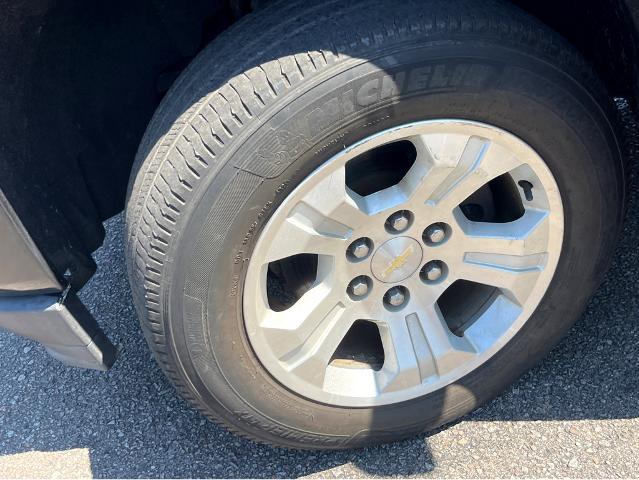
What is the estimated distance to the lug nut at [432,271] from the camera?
1.89 meters

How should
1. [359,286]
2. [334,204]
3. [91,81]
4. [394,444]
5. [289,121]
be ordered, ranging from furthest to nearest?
[394,444], [91,81], [359,286], [334,204], [289,121]

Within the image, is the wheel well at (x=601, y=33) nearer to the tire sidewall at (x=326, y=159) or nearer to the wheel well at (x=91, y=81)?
the wheel well at (x=91, y=81)

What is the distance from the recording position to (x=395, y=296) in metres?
1.91

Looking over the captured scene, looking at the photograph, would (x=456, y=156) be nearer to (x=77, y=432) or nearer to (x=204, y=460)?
(x=204, y=460)

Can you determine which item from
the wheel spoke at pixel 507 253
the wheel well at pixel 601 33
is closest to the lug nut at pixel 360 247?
the wheel spoke at pixel 507 253

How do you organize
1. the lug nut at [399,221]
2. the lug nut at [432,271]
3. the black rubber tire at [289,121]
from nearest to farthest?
the black rubber tire at [289,121] → the lug nut at [399,221] → the lug nut at [432,271]

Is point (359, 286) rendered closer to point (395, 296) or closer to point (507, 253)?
point (395, 296)

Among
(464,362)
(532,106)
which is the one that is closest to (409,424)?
(464,362)

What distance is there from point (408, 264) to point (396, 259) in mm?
45

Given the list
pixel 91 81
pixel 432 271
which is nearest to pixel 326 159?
pixel 432 271

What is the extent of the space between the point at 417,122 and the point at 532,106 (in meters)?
0.29

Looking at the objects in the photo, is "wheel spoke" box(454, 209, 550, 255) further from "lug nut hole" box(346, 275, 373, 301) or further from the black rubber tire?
"lug nut hole" box(346, 275, 373, 301)

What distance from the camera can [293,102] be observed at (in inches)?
58.8

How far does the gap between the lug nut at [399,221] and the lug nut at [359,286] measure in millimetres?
167
